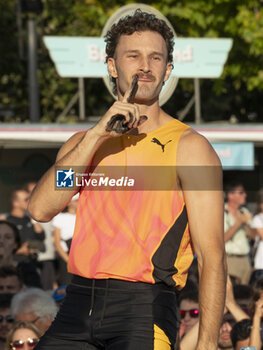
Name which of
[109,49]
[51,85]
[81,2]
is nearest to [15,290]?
[109,49]

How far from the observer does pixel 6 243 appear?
33.3 ft

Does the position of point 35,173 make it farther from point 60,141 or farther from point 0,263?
point 0,263

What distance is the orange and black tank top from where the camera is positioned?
3775mm

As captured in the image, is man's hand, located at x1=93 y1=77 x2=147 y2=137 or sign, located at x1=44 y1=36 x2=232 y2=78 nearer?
man's hand, located at x1=93 y1=77 x2=147 y2=137

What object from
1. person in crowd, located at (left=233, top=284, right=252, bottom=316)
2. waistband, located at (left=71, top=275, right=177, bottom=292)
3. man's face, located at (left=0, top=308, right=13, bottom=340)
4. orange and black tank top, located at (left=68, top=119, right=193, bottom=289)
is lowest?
person in crowd, located at (left=233, top=284, right=252, bottom=316)

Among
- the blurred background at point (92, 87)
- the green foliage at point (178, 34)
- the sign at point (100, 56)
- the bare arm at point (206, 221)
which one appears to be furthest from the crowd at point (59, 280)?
the green foliage at point (178, 34)

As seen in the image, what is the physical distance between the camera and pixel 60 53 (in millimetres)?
16609

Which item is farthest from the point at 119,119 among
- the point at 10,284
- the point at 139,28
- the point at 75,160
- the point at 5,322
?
the point at 10,284

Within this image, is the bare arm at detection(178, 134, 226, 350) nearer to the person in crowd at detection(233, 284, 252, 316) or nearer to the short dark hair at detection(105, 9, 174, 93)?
the short dark hair at detection(105, 9, 174, 93)

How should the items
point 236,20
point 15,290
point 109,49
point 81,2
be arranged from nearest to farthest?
point 109,49 < point 15,290 < point 236,20 < point 81,2

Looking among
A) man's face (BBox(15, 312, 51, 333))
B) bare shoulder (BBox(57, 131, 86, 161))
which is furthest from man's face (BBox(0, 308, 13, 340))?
bare shoulder (BBox(57, 131, 86, 161))

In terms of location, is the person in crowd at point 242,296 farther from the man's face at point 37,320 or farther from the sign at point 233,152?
the sign at point 233,152

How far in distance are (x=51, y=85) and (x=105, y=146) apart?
24.2 meters

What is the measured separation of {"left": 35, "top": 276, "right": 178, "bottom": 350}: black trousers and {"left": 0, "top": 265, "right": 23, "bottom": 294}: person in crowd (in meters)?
4.82
